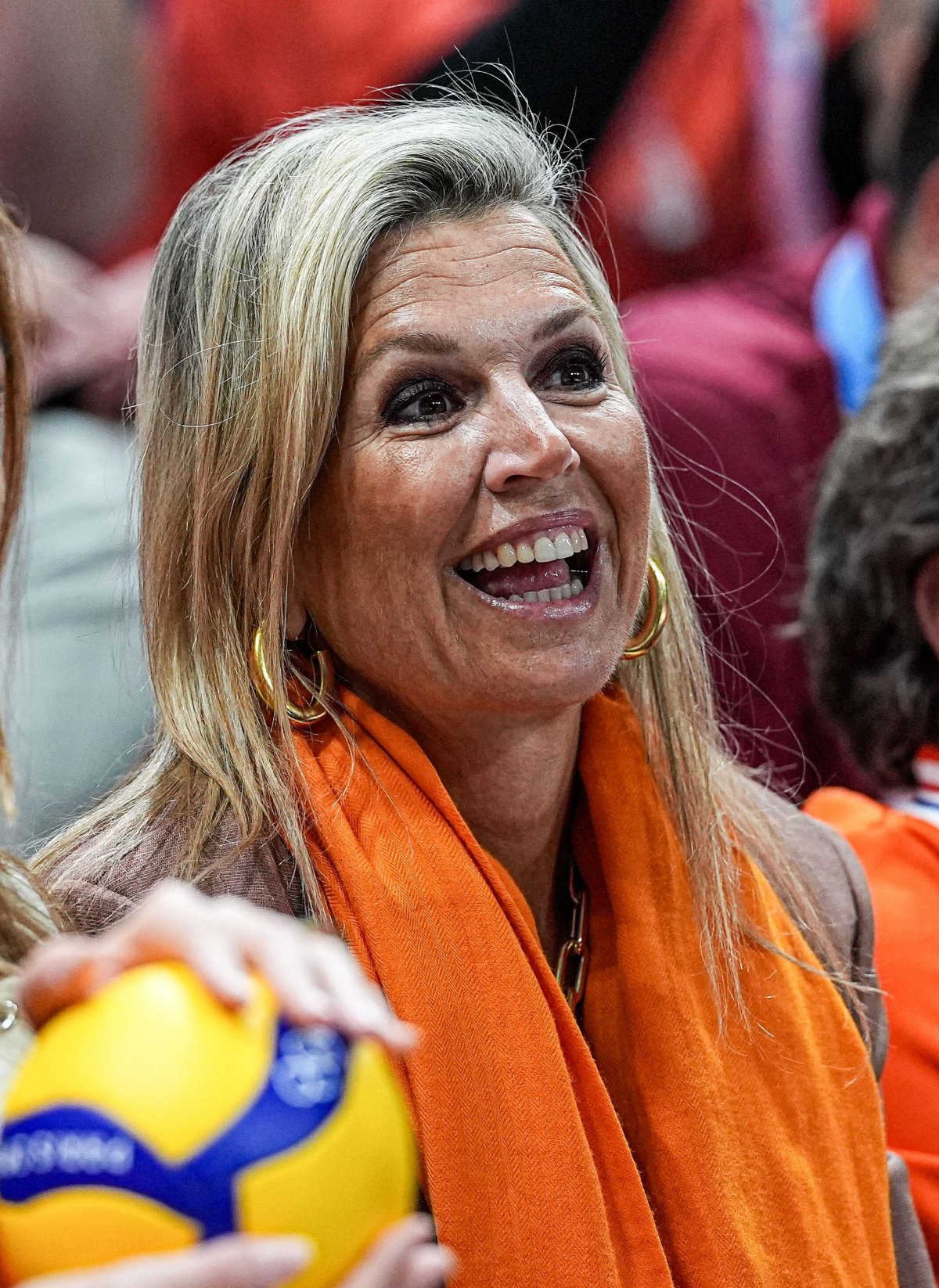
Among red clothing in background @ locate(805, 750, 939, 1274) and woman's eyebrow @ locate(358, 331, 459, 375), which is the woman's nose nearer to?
Result: woman's eyebrow @ locate(358, 331, 459, 375)

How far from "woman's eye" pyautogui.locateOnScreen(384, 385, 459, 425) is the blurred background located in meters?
0.38

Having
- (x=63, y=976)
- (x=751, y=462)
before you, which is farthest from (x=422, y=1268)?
(x=751, y=462)

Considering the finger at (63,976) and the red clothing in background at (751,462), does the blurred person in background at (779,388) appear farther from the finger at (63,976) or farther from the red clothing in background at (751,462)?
the finger at (63,976)

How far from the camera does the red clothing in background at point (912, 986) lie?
6.14 ft

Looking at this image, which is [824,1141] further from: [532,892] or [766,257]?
[766,257]

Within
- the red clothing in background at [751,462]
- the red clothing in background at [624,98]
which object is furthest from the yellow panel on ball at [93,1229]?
the red clothing in background at [624,98]

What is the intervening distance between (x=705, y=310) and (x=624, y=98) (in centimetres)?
82

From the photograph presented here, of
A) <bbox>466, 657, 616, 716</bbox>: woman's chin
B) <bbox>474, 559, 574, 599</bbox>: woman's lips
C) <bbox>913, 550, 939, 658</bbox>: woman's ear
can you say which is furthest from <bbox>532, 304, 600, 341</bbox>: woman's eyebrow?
<bbox>913, 550, 939, 658</bbox>: woman's ear

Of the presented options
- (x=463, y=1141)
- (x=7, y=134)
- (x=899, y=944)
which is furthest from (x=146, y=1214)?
(x=7, y=134)

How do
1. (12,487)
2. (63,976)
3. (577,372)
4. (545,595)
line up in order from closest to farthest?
1. (63,976)
2. (12,487)
3. (545,595)
4. (577,372)

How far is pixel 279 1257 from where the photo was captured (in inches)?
29.5

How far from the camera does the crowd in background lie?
6.94ft

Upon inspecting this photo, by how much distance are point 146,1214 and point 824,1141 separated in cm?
100

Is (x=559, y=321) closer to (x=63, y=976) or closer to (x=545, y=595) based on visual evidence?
(x=545, y=595)
